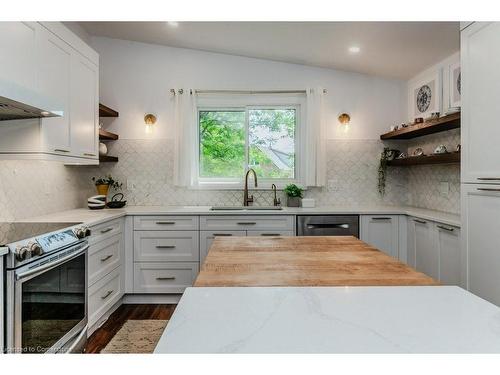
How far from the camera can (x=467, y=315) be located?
Result: 0.78 m

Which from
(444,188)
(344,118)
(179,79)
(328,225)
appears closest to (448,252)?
(444,188)

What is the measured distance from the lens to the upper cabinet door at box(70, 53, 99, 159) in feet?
9.07

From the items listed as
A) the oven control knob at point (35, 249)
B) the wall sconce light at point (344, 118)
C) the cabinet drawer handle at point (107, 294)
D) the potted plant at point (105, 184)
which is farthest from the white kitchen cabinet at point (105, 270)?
the wall sconce light at point (344, 118)

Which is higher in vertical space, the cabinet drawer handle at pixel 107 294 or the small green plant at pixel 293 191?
the small green plant at pixel 293 191

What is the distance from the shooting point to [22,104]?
1.85 m

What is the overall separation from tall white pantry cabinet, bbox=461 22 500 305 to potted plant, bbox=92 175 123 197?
3367 millimetres

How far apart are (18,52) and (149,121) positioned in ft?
6.06

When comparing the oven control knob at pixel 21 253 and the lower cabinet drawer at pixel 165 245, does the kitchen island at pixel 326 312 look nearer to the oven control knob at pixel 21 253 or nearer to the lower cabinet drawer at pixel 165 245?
the oven control knob at pixel 21 253

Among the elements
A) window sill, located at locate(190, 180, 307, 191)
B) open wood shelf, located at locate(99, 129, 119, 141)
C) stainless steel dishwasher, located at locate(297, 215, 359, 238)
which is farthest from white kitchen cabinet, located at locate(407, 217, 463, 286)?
open wood shelf, located at locate(99, 129, 119, 141)

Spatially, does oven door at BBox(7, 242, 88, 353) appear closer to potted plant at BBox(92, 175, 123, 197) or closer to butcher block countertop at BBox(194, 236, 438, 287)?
butcher block countertop at BBox(194, 236, 438, 287)

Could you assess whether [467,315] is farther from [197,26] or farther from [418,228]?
A: [197,26]

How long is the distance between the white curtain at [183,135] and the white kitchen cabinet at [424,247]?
2.43 metres

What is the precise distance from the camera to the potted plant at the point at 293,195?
379 cm
